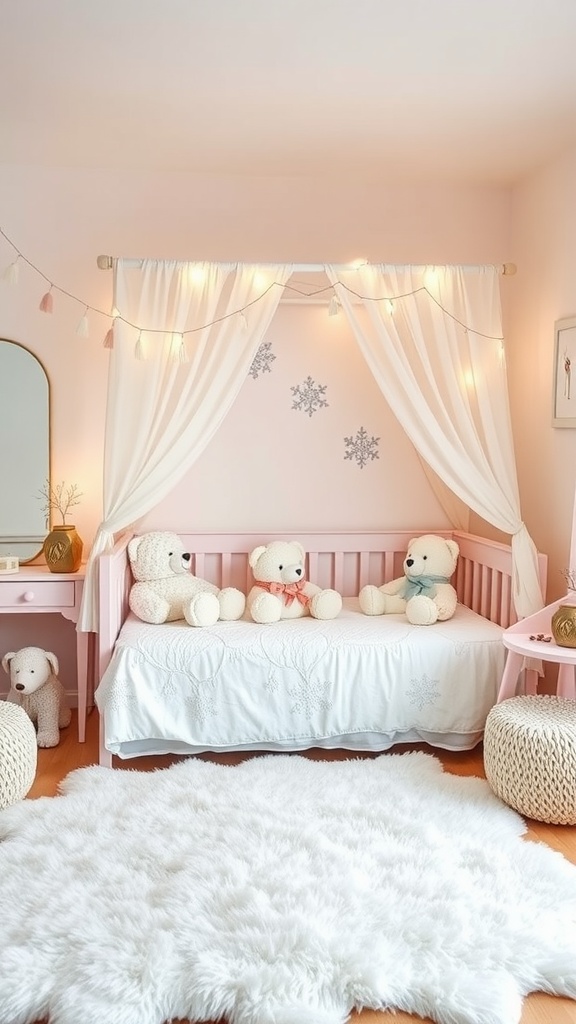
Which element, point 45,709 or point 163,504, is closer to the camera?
point 45,709

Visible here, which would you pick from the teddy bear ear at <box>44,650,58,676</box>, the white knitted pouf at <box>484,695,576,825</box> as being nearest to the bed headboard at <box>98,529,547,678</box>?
the teddy bear ear at <box>44,650,58,676</box>

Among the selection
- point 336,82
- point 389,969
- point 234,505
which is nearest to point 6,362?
point 234,505

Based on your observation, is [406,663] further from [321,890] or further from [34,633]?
[34,633]

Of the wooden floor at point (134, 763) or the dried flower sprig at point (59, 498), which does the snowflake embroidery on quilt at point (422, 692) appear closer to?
the wooden floor at point (134, 763)

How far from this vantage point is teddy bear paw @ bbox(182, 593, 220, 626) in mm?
3562

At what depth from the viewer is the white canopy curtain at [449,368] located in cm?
359

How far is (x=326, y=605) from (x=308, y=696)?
1.66 feet

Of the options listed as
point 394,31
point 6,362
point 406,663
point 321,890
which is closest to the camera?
point 321,890

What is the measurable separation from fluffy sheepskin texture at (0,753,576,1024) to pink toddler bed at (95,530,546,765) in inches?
9.6

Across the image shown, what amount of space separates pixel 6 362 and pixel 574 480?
263 cm

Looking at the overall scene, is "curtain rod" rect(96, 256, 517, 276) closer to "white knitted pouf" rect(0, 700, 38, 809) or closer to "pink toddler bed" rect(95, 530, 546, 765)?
"pink toddler bed" rect(95, 530, 546, 765)

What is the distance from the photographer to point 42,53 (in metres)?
2.78

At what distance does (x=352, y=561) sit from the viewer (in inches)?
169

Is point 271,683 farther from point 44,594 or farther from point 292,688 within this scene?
point 44,594
